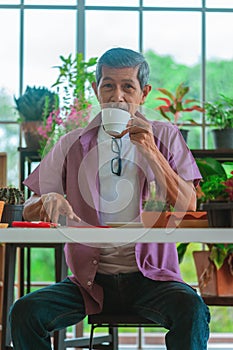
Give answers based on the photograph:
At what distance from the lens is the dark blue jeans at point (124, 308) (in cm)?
223

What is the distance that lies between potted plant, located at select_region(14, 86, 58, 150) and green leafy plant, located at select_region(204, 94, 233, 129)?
839mm

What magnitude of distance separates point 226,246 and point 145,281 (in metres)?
1.20

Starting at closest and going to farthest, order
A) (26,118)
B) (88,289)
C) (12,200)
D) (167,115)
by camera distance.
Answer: (12,200) < (88,289) < (26,118) < (167,115)

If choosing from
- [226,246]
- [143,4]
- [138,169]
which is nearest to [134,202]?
[138,169]

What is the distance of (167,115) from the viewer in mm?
4277

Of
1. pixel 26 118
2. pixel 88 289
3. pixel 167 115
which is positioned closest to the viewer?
pixel 88 289

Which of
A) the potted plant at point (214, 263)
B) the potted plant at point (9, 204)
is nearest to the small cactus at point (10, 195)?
the potted plant at point (9, 204)

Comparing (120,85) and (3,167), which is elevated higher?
(120,85)

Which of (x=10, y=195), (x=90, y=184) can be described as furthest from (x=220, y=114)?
(x=10, y=195)

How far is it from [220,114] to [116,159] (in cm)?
161

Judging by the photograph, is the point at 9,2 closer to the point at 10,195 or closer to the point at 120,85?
the point at 120,85

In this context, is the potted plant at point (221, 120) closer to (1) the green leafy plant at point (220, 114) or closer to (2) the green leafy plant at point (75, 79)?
(1) the green leafy plant at point (220, 114)

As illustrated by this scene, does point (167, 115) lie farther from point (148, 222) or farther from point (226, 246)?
point (148, 222)

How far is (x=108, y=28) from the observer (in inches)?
173
